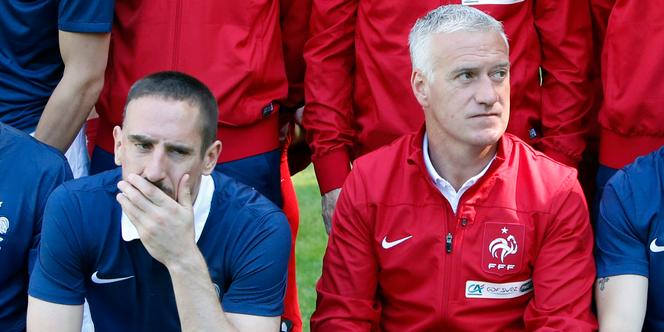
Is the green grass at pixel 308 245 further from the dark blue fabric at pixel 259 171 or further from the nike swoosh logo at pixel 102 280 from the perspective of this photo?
the nike swoosh logo at pixel 102 280

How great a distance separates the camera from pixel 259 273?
4.44 meters

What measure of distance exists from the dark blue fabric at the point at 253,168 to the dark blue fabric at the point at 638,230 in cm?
148

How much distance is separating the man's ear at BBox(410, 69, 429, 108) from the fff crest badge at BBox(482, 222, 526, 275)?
0.54m

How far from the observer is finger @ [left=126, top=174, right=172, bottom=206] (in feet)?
13.9

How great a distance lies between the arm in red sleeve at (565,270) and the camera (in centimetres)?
448

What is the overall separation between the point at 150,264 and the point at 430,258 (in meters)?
1.01

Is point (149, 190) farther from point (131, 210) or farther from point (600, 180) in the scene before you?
point (600, 180)

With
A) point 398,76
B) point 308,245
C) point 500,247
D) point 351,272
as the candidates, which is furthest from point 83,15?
point 308,245

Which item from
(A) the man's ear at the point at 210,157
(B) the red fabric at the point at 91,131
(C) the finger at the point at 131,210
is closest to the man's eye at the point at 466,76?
(A) the man's ear at the point at 210,157

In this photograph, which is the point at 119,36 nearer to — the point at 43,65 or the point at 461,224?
the point at 43,65

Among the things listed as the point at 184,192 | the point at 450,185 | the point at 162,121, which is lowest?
the point at 450,185

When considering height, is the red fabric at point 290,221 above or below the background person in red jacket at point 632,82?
below

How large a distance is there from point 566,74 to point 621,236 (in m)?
0.86

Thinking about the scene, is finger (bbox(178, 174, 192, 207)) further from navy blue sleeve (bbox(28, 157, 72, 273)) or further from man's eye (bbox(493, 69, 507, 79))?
man's eye (bbox(493, 69, 507, 79))
